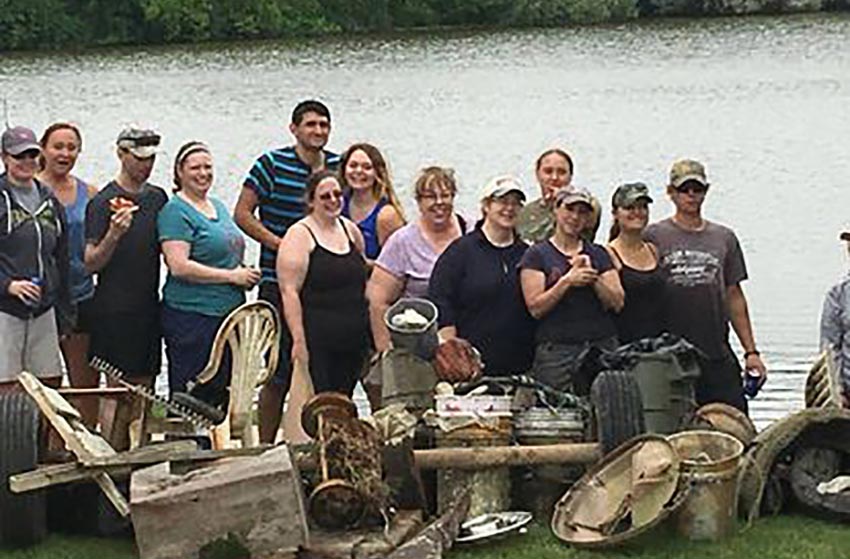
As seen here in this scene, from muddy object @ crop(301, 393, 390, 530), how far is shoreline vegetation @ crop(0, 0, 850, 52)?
5639 centimetres

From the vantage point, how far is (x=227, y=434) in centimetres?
795

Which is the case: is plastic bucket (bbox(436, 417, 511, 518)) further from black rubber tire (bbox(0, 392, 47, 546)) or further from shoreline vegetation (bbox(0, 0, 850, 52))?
shoreline vegetation (bbox(0, 0, 850, 52))

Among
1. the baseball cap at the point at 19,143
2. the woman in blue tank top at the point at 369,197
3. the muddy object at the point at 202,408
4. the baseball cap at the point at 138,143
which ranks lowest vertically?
the muddy object at the point at 202,408

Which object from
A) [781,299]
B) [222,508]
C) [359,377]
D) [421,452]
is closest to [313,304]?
[359,377]

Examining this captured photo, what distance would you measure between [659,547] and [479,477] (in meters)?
0.79

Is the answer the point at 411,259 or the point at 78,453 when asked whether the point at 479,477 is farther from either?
the point at 78,453

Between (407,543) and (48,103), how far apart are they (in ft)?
106

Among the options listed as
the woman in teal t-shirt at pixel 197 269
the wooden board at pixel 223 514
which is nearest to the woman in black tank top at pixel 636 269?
the woman in teal t-shirt at pixel 197 269

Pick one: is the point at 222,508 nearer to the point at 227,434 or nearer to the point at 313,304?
the point at 227,434

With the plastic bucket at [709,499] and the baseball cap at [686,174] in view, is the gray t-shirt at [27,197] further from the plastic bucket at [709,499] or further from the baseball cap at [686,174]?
the plastic bucket at [709,499]

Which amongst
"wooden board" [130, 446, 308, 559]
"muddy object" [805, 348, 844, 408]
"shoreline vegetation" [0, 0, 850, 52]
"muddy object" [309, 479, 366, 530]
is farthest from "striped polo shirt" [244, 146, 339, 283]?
"shoreline vegetation" [0, 0, 850, 52]

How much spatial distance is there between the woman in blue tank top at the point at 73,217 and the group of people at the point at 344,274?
0.01m

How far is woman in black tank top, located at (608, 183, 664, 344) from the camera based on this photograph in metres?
8.25

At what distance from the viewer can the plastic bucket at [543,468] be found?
7.81 m
